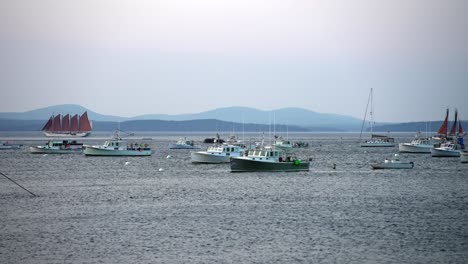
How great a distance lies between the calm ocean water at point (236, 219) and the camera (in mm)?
38938

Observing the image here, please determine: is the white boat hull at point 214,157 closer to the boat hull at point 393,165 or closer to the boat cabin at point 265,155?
the boat cabin at point 265,155

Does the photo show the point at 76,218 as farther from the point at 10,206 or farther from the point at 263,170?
the point at 263,170

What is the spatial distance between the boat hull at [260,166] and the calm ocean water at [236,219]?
34.0 inches

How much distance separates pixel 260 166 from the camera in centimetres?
8694

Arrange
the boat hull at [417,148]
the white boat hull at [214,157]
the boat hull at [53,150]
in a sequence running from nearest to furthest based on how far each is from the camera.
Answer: the white boat hull at [214,157] < the boat hull at [53,150] < the boat hull at [417,148]

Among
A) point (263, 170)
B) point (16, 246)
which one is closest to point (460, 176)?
point (263, 170)

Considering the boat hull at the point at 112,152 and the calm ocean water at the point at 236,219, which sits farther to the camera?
the boat hull at the point at 112,152

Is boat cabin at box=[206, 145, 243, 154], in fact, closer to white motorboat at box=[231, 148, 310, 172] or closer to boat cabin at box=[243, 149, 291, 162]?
white motorboat at box=[231, 148, 310, 172]

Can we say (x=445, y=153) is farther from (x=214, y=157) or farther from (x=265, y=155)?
(x=265, y=155)

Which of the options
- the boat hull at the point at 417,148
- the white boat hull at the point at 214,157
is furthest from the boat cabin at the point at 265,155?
the boat hull at the point at 417,148

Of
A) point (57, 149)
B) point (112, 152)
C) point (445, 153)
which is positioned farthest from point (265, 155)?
point (57, 149)

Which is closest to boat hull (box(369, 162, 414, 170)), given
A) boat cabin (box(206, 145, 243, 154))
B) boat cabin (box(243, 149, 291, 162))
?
boat cabin (box(243, 149, 291, 162))

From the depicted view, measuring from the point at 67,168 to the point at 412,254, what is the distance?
73299mm

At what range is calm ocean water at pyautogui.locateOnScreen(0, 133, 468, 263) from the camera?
128 ft
